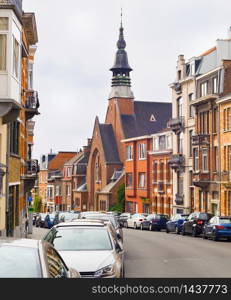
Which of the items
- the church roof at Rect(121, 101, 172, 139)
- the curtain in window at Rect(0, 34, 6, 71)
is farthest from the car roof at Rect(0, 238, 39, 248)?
the church roof at Rect(121, 101, 172, 139)

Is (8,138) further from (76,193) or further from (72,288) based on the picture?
(76,193)

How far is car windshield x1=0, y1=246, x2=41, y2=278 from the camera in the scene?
6.73m

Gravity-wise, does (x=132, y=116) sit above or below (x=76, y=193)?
above

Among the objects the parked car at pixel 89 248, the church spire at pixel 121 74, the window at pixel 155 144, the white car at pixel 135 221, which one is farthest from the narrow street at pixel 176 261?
the church spire at pixel 121 74

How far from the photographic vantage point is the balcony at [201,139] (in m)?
48.6

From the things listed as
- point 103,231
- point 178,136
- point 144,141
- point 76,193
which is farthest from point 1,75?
point 76,193

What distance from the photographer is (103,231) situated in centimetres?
1305

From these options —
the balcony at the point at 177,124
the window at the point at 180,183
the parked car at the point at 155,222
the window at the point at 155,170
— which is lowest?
the parked car at the point at 155,222

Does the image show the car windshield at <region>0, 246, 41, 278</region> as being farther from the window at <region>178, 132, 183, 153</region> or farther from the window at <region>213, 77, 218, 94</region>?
the window at <region>178, 132, 183, 153</region>

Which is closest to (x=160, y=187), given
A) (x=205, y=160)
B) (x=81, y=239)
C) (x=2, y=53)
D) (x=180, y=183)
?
(x=180, y=183)

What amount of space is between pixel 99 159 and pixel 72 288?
86.0m

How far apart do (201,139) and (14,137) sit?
22730 millimetres

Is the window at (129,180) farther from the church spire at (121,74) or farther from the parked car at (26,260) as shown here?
the parked car at (26,260)

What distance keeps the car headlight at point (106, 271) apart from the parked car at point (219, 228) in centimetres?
2129
